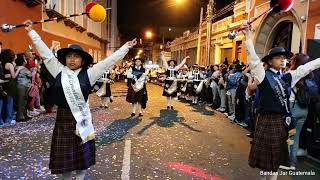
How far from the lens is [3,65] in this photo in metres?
9.45

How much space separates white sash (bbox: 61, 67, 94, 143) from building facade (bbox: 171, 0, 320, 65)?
5017 mm

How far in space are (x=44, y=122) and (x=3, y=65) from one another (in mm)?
1772

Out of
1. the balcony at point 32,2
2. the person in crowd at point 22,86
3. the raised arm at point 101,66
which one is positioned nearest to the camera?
the raised arm at point 101,66

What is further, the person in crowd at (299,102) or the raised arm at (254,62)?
the person in crowd at (299,102)

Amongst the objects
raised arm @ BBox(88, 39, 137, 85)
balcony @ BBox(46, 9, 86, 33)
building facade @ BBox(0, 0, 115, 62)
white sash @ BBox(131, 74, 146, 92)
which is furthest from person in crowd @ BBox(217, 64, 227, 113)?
raised arm @ BBox(88, 39, 137, 85)

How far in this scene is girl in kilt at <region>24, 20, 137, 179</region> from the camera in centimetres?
404

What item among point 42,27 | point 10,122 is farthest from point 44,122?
point 42,27

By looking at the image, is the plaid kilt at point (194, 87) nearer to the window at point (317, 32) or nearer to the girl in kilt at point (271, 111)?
the window at point (317, 32)

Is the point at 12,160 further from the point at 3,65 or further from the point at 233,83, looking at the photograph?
the point at 233,83

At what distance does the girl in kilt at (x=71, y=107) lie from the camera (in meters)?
4.04

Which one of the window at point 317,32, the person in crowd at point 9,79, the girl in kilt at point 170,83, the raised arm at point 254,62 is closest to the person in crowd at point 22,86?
the person in crowd at point 9,79

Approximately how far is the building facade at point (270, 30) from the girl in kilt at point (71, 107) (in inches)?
194

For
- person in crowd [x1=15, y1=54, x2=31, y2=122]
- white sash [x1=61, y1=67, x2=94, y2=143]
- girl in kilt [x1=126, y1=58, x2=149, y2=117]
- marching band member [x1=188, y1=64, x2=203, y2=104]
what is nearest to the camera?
white sash [x1=61, y1=67, x2=94, y2=143]

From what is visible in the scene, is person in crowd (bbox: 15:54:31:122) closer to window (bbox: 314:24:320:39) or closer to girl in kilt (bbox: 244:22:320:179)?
girl in kilt (bbox: 244:22:320:179)
